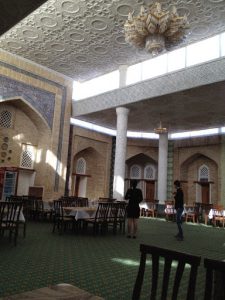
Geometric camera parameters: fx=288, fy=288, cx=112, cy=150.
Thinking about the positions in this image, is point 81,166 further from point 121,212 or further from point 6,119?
point 121,212

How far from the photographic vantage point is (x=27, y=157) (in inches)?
538

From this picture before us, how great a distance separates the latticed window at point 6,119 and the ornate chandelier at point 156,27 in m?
7.17

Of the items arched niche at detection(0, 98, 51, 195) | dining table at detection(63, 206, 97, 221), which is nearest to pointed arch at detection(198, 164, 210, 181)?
arched niche at detection(0, 98, 51, 195)

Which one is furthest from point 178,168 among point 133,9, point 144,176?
point 133,9

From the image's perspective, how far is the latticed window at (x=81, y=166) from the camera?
17.3 meters

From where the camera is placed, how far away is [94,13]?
30.8 ft

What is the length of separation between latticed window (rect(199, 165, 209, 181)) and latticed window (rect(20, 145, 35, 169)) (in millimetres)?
10269

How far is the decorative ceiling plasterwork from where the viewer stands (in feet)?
29.7

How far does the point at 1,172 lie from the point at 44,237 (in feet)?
22.1

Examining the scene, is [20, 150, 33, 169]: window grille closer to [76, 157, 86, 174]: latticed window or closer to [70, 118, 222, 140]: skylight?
[70, 118, 222, 140]: skylight

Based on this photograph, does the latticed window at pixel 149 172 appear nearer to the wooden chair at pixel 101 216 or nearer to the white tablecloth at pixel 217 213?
the white tablecloth at pixel 217 213

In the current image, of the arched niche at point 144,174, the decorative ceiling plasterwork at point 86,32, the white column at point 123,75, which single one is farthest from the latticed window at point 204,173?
the decorative ceiling plasterwork at point 86,32

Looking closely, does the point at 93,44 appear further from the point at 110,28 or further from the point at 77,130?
the point at 77,130

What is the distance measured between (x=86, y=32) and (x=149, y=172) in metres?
11.6
